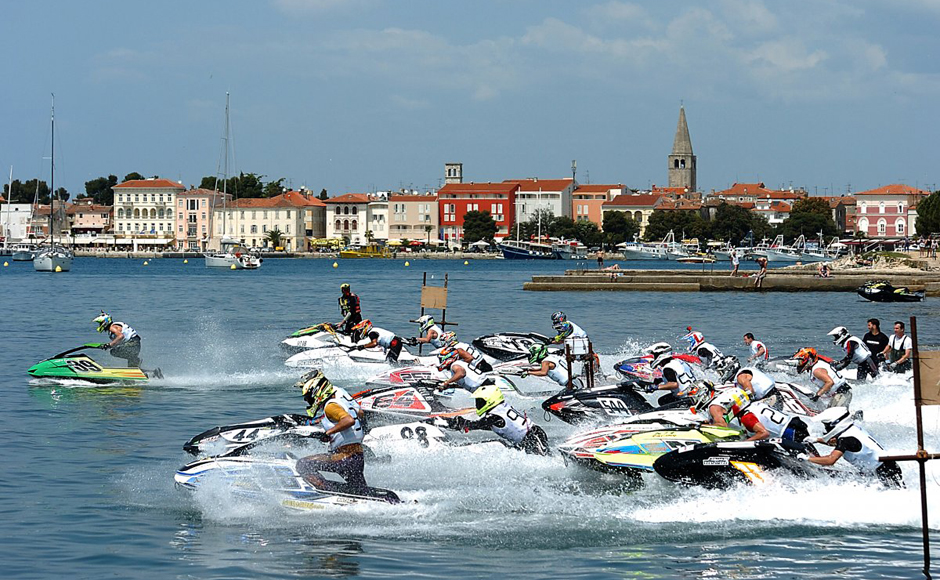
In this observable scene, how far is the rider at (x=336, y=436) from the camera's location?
48.4 ft

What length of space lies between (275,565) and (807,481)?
699 cm

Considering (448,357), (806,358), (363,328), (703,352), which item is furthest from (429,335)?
(806,358)

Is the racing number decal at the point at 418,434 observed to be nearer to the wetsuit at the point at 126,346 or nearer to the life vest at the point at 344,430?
the life vest at the point at 344,430

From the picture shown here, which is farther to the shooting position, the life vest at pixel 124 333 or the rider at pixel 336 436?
the life vest at pixel 124 333

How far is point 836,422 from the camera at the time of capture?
15.2 meters

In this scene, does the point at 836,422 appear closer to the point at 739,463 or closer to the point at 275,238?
the point at 739,463

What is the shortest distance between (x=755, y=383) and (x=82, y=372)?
613 inches

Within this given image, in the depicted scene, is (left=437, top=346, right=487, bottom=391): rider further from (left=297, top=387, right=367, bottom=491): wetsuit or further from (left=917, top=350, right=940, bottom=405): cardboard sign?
(left=917, top=350, right=940, bottom=405): cardboard sign

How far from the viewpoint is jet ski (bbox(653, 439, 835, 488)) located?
51.4ft

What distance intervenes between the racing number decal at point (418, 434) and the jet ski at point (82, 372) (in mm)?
10572

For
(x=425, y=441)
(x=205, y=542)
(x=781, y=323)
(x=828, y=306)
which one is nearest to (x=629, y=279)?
(x=828, y=306)

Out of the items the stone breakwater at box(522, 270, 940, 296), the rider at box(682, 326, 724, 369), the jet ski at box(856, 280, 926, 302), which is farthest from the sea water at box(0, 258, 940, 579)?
the stone breakwater at box(522, 270, 940, 296)

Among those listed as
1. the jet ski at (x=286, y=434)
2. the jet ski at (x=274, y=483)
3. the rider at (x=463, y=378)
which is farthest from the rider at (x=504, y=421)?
the rider at (x=463, y=378)

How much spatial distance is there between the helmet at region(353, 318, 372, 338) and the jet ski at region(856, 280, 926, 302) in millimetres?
39428
